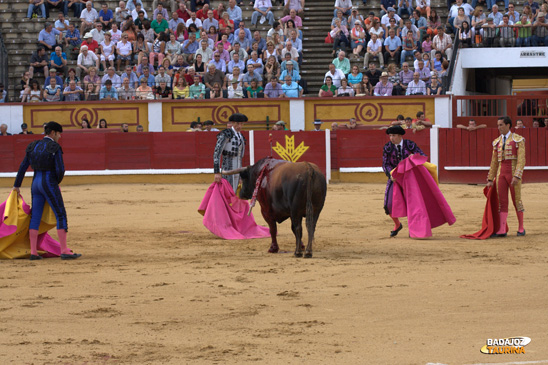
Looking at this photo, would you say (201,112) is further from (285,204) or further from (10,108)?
(285,204)

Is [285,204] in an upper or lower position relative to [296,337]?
upper

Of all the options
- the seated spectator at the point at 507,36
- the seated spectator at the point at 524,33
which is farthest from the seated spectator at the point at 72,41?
the seated spectator at the point at 524,33

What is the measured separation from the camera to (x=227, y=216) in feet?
29.9

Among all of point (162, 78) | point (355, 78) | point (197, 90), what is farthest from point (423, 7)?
point (162, 78)

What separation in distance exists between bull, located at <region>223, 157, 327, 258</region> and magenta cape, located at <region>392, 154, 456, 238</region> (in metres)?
1.65

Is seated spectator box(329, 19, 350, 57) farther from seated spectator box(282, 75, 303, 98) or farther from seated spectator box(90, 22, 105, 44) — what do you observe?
seated spectator box(90, 22, 105, 44)

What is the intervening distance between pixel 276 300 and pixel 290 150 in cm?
1057

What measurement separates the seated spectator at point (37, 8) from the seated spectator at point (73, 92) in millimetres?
2970

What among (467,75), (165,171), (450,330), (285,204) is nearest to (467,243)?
(285,204)

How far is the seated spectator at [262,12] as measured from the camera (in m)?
18.9

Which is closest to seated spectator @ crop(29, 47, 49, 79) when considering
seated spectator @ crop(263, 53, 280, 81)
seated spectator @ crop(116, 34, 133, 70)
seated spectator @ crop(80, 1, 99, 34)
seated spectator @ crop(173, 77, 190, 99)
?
seated spectator @ crop(80, 1, 99, 34)

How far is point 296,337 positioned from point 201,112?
508 inches

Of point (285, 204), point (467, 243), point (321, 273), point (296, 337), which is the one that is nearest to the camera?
point (296, 337)

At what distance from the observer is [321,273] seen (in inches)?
264
